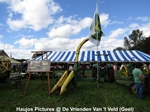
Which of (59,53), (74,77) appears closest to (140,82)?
(74,77)

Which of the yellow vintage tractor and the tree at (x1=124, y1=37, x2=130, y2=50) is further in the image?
the tree at (x1=124, y1=37, x2=130, y2=50)

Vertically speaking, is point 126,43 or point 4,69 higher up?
point 126,43

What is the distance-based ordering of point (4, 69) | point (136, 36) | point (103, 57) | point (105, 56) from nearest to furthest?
point (4, 69) < point (105, 56) < point (103, 57) < point (136, 36)

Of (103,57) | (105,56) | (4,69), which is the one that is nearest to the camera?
(4,69)

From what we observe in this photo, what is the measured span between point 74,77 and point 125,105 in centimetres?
320

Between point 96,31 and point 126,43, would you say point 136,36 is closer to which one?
point 126,43

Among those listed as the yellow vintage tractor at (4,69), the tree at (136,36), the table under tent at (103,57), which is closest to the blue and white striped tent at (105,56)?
the table under tent at (103,57)

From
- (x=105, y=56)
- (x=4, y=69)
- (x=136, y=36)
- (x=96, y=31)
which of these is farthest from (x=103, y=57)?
(x=136, y=36)

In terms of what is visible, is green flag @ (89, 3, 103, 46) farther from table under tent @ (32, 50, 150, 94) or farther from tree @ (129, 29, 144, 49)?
tree @ (129, 29, 144, 49)

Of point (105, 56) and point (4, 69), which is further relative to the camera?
point (105, 56)

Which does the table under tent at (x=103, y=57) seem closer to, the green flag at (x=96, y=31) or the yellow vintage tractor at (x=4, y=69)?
the green flag at (x=96, y=31)

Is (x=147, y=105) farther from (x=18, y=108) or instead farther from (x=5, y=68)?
(x=5, y=68)

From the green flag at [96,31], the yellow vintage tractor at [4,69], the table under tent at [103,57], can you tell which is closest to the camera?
the yellow vintage tractor at [4,69]

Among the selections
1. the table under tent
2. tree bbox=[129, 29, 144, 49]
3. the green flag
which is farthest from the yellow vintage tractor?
tree bbox=[129, 29, 144, 49]
